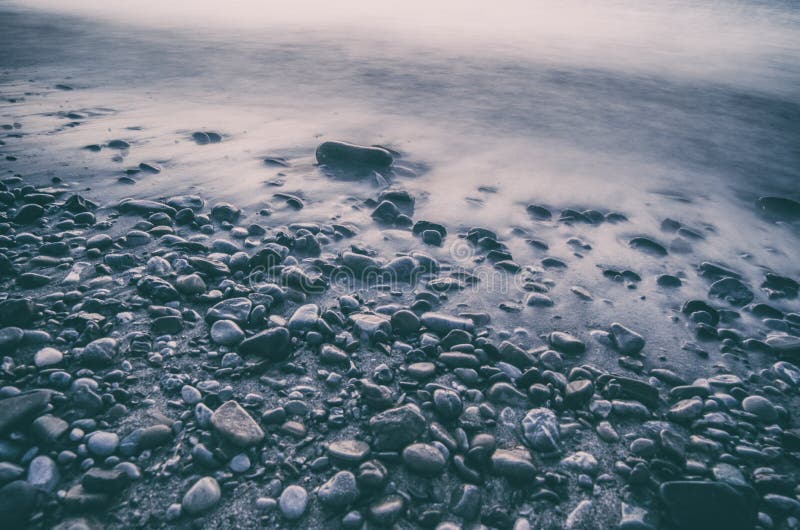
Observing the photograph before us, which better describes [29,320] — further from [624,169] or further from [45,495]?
[624,169]

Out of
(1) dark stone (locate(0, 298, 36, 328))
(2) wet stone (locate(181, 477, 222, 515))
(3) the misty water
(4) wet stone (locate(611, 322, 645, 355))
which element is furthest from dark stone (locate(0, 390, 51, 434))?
(4) wet stone (locate(611, 322, 645, 355))

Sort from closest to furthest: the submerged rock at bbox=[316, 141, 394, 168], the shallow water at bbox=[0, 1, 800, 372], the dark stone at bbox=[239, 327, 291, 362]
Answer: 1. the dark stone at bbox=[239, 327, 291, 362]
2. the shallow water at bbox=[0, 1, 800, 372]
3. the submerged rock at bbox=[316, 141, 394, 168]

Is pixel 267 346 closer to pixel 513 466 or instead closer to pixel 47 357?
pixel 47 357

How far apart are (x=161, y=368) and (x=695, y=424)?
277 cm

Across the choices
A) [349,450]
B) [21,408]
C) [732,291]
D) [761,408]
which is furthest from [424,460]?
[732,291]

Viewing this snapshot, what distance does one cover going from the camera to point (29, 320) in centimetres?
237

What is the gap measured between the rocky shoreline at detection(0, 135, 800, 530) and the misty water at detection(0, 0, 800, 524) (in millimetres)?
233

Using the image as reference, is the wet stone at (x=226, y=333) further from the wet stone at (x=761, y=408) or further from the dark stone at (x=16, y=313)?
the wet stone at (x=761, y=408)

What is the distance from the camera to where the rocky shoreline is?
173 centimetres

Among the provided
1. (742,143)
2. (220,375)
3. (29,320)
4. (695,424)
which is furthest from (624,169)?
(29,320)

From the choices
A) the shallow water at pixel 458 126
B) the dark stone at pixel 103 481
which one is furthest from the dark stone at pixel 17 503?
the shallow water at pixel 458 126

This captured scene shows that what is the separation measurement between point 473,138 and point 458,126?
1.45 ft

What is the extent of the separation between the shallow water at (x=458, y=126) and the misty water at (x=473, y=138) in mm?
32

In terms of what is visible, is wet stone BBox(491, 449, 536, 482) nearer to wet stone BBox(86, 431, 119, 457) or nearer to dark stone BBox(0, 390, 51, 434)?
wet stone BBox(86, 431, 119, 457)
